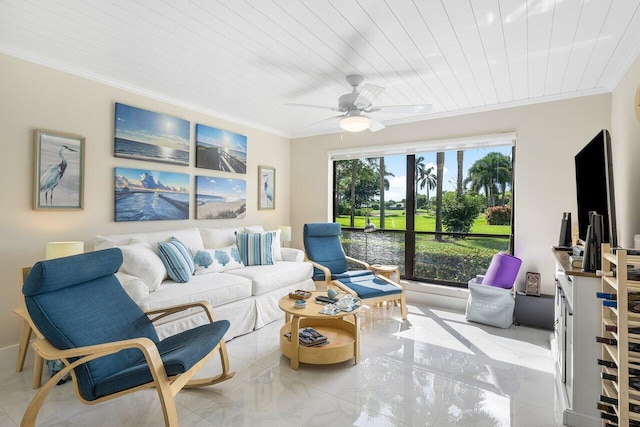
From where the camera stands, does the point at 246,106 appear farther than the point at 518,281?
Yes

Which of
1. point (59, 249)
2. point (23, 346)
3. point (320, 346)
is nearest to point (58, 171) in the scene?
point (59, 249)

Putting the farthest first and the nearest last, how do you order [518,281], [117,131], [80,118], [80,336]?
[518,281] → [117,131] → [80,118] → [80,336]

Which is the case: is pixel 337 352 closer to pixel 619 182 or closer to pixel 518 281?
pixel 518 281

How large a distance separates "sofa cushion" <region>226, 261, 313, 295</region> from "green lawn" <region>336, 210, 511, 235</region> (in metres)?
1.31

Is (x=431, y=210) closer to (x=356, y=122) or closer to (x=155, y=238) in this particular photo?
(x=356, y=122)

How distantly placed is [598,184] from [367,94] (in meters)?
1.83

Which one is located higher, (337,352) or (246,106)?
(246,106)

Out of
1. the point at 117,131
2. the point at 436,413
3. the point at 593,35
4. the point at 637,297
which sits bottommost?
the point at 436,413

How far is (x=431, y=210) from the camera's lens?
4609mm

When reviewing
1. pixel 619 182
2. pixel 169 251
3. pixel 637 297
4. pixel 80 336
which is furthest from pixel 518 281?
pixel 80 336

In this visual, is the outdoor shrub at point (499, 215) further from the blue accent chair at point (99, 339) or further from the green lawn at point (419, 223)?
the blue accent chair at point (99, 339)

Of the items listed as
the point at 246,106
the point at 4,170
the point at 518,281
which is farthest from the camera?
the point at 246,106

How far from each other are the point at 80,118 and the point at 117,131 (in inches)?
12.9

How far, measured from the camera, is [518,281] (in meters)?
3.84
